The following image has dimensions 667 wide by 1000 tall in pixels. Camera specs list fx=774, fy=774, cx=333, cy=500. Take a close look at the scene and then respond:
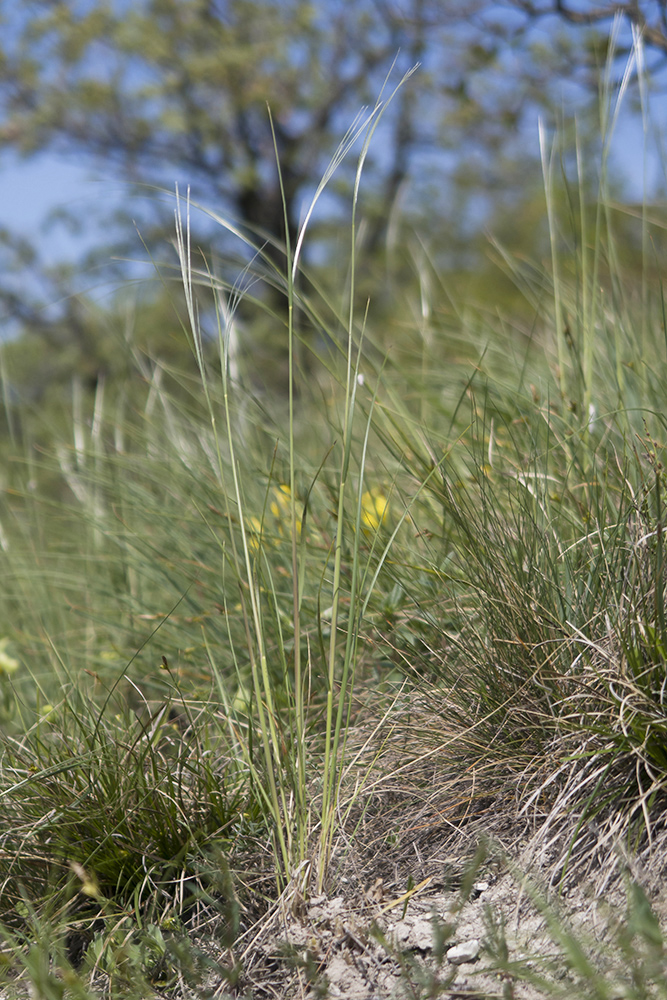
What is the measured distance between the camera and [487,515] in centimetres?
132

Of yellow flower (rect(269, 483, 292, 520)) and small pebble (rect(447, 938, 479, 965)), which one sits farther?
yellow flower (rect(269, 483, 292, 520))

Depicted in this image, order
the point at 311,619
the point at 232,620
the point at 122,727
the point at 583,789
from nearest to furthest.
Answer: the point at 583,789 → the point at 122,727 → the point at 311,619 → the point at 232,620

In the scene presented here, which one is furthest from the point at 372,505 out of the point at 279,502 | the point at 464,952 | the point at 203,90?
the point at 203,90

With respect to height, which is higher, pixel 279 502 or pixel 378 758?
pixel 279 502

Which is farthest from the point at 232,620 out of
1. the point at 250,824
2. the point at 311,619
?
the point at 250,824

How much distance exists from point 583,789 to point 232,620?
865mm

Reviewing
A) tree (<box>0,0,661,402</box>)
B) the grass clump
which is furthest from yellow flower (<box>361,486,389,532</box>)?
tree (<box>0,0,661,402</box>)

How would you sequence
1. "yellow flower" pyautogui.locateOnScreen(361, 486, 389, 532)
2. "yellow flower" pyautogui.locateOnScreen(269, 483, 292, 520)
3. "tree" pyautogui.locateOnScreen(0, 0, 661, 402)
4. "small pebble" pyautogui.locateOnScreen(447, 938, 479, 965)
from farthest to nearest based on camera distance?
"tree" pyautogui.locateOnScreen(0, 0, 661, 402)
"yellow flower" pyautogui.locateOnScreen(361, 486, 389, 532)
"yellow flower" pyautogui.locateOnScreen(269, 483, 292, 520)
"small pebble" pyautogui.locateOnScreen(447, 938, 479, 965)

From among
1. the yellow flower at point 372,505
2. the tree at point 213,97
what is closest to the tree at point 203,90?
the tree at point 213,97

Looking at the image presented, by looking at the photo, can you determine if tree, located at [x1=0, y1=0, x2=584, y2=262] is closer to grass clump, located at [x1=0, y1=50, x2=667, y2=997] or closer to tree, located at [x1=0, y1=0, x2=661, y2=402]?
tree, located at [x1=0, y1=0, x2=661, y2=402]

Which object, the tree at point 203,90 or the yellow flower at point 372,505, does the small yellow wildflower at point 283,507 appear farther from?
the tree at point 203,90

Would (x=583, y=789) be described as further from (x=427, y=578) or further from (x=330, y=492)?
(x=330, y=492)

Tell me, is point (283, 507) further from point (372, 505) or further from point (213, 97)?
point (213, 97)

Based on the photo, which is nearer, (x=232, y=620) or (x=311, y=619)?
(x=311, y=619)
